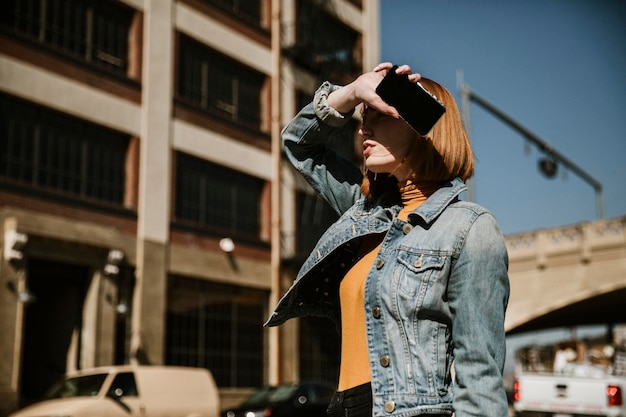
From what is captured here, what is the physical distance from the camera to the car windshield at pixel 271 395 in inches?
717

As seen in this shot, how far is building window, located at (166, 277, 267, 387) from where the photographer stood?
2280 centimetres

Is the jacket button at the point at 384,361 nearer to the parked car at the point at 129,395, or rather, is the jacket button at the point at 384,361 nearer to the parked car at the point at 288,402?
the parked car at the point at 129,395

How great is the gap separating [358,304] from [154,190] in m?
20.2

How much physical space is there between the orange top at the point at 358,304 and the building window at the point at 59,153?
56.7 feet

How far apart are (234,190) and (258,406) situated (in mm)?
9109

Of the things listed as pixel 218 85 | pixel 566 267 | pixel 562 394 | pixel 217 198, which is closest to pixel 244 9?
pixel 218 85

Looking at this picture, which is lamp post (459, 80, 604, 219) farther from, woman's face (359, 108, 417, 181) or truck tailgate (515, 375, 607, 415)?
woman's face (359, 108, 417, 181)

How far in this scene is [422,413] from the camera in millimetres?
2305

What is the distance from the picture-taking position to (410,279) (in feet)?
7.86

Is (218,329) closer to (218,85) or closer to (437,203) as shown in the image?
(218,85)

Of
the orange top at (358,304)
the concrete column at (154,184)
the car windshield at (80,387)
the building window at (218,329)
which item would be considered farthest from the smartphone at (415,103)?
the building window at (218,329)

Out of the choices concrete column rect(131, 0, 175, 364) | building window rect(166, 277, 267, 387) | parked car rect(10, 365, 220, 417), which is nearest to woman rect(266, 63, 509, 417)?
parked car rect(10, 365, 220, 417)

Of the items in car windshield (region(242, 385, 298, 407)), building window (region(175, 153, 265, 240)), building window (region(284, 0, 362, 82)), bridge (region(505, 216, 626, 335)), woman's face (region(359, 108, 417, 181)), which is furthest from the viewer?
bridge (region(505, 216, 626, 335))

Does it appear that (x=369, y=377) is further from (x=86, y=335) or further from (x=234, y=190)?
(x=234, y=190)
